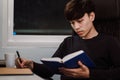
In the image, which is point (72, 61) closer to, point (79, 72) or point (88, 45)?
point (79, 72)

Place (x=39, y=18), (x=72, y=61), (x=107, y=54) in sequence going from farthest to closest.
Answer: (x=39, y=18) < (x=107, y=54) < (x=72, y=61)

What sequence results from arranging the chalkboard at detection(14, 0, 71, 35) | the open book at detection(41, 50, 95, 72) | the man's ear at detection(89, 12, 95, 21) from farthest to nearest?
the chalkboard at detection(14, 0, 71, 35), the man's ear at detection(89, 12, 95, 21), the open book at detection(41, 50, 95, 72)

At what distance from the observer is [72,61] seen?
1430 mm

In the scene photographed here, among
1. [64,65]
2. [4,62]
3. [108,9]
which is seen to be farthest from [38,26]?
[64,65]

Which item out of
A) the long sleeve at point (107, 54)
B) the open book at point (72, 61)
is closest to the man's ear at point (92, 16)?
the long sleeve at point (107, 54)

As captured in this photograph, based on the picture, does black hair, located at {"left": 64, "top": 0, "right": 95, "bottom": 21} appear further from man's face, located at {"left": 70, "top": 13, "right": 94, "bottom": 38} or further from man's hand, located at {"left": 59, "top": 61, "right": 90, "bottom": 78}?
man's hand, located at {"left": 59, "top": 61, "right": 90, "bottom": 78}

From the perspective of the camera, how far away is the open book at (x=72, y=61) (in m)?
A: 1.39

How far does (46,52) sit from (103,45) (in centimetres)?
77

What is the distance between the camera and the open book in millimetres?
1390

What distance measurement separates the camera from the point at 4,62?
6.35 ft

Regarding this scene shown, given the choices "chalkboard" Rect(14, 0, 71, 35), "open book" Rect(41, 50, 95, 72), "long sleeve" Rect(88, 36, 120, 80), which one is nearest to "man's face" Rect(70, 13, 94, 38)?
"long sleeve" Rect(88, 36, 120, 80)

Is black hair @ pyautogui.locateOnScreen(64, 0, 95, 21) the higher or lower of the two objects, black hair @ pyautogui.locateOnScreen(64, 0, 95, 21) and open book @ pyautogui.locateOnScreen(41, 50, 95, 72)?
the higher

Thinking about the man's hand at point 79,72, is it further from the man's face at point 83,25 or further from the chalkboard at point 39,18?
the chalkboard at point 39,18

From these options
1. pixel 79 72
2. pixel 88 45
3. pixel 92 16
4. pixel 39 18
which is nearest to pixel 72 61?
pixel 79 72
